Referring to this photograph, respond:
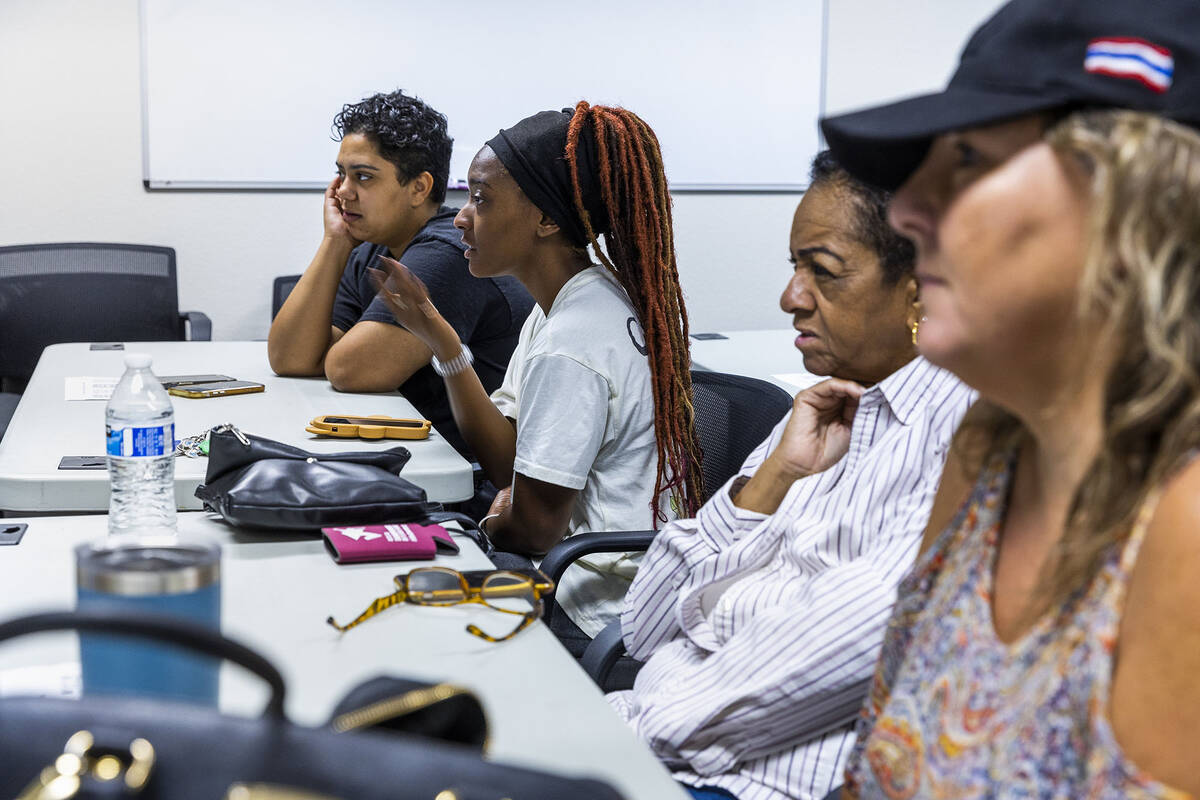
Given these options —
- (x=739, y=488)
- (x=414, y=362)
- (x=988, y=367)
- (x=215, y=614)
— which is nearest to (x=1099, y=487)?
(x=988, y=367)

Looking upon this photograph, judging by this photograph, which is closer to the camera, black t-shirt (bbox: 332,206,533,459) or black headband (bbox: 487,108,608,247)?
black headband (bbox: 487,108,608,247)

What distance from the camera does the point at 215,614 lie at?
870 mm

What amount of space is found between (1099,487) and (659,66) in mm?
4160

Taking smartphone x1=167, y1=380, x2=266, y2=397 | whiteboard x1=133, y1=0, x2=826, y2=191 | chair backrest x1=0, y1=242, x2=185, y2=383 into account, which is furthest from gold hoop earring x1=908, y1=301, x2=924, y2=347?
whiteboard x1=133, y1=0, x2=826, y2=191

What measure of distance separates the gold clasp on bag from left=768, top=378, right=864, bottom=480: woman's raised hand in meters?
1.01

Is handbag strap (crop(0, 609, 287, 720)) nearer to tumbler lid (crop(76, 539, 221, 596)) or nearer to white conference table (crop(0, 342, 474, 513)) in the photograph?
tumbler lid (crop(76, 539, 221, 596))

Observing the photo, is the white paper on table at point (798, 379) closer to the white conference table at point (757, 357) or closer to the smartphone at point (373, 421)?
the white conference table at point (757, 357)

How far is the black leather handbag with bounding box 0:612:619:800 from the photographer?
1.93ft

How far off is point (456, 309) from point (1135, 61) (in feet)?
6.44

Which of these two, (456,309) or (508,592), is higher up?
(456,309)

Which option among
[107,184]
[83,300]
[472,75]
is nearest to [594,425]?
[83,300]

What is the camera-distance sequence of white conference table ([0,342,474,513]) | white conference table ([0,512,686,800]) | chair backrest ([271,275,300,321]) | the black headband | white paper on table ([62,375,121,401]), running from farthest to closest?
chair backrest ([271,275,300,321]) < white paper on table ([62,375,121,401]) < the black headband < white conference table ([0,342,474,513]) < white conference table ([0,512,686,800])

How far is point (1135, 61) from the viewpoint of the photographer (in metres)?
0.70

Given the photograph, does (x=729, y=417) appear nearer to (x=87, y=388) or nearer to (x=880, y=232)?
(x=880, y=232)
